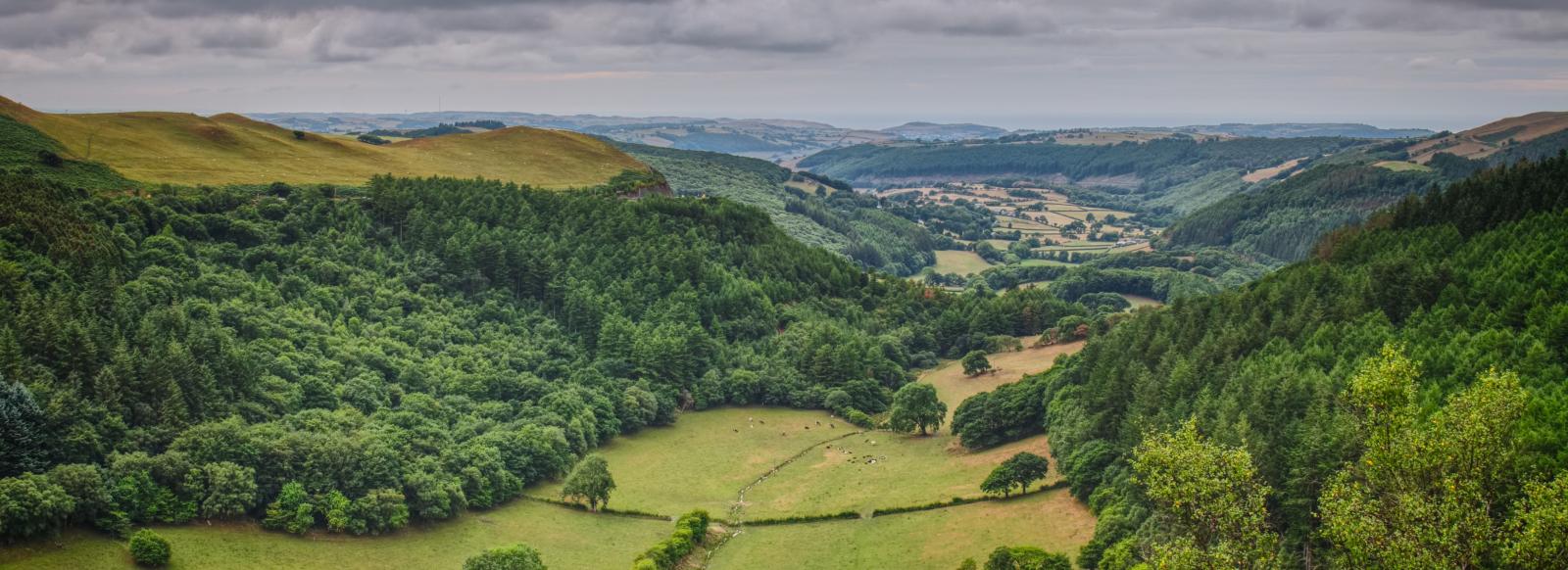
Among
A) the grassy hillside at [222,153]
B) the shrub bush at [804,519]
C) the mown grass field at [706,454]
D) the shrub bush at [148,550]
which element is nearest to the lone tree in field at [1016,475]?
the shrub bush at [804,519]

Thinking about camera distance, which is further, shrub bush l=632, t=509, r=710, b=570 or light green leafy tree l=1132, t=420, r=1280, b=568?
shrub bush l=632, t=509, r=710, b=570

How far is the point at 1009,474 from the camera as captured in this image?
99250mm

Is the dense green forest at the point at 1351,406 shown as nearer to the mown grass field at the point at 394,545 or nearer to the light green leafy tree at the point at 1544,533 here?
the light green leafy tree at the point at 1544,533

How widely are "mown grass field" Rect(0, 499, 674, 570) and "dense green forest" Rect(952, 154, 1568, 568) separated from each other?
134 ft

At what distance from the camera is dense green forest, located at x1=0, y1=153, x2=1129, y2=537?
8412 cm

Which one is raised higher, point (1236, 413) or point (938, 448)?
point (1236, 413)

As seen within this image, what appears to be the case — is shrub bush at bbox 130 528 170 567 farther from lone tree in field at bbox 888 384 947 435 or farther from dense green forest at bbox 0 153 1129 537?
lone tree in field at bbox 888 384 947 435

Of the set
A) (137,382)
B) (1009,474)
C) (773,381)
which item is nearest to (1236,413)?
(1009,474)

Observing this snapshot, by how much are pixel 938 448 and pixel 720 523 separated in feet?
107

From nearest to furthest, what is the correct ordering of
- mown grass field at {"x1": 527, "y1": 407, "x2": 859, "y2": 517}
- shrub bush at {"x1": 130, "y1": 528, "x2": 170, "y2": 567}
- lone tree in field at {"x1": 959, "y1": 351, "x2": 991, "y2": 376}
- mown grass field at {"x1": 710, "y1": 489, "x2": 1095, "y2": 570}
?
1. shrub bush at {"x1": 130, "y1": 528, "x2": 170, "y2": 567}
2. mown grass field at {"x1": 710, "y1": 489, "x2": 1095, "y2": 570}
3. mown grass field at {"x1": 527, "y1": 407, "x2": 859, "y2": 517}
4. lone tree in field at {"x1": 959, "y1": 351, "x2": 991, "y2": 376}

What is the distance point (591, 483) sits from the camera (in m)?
103

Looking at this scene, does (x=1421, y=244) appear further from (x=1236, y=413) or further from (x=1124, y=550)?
(x=1124, y=550)

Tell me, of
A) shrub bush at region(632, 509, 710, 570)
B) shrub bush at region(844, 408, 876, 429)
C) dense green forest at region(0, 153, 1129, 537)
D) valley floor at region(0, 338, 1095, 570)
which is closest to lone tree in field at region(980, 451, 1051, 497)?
valley floor at region(0, 338, 1095, 570)

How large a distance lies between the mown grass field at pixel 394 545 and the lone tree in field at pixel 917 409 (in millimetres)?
38415
